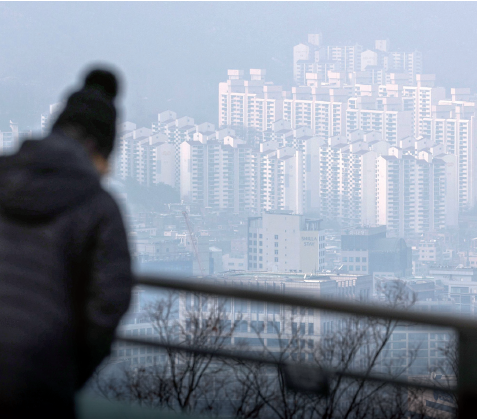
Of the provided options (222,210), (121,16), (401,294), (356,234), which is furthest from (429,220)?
(401,294)

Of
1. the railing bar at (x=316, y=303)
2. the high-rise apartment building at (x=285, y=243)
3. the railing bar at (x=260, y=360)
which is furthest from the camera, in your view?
the high-rise apartment building at (x=285, y=243)

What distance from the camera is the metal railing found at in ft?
3.57

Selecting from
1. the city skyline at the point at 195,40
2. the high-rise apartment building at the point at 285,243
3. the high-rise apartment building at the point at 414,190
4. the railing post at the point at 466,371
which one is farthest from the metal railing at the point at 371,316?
the high-rise apartment building at the point at 414,190

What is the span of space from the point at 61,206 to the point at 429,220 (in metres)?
49.2

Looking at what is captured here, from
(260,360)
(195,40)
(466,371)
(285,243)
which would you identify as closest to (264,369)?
(260,360)

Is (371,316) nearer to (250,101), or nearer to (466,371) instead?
(466,371)

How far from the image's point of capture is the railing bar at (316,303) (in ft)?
3.67

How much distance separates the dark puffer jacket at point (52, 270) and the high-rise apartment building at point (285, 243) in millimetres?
37661

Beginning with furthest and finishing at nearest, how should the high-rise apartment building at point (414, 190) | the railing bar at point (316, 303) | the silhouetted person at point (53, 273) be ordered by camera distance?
the high-rise apartment building at point (414, 190), the railing bar at point (316, 303), the silhouetted person at point (53, 273)

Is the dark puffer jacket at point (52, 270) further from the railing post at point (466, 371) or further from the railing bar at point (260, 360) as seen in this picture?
the railing post at point (466, 371)

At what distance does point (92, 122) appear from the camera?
3.34 ft

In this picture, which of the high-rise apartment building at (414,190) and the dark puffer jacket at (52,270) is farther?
the high-rise apartment building at (414,190)

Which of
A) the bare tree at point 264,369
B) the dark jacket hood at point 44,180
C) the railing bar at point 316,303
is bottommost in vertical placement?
the bare tree at point 264,369

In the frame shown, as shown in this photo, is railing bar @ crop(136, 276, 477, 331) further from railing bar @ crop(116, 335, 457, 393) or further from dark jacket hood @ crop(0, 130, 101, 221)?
dark jacket hood @ crop(0, 130, 101, 221)
